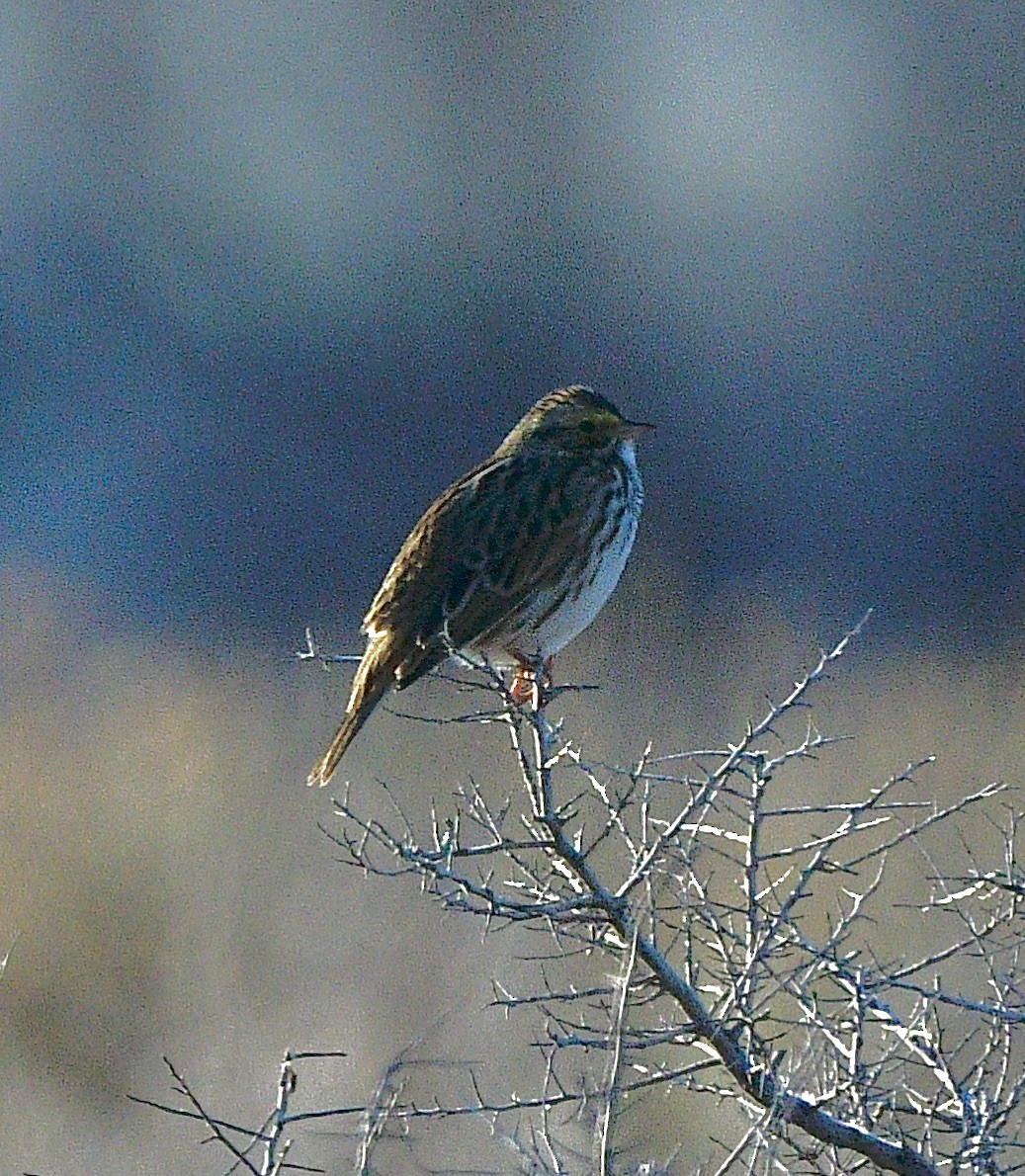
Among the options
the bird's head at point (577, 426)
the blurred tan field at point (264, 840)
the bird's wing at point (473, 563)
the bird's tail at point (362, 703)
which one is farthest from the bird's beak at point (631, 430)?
the blurred tan field at point (264, 840)

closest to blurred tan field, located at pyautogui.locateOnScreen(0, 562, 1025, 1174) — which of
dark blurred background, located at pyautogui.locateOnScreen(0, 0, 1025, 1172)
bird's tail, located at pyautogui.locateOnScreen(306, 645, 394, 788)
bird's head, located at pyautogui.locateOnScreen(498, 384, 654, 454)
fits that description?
dark blurred background, located at pyautogui.locateOnScreen(0, 0, 1025, 1172)

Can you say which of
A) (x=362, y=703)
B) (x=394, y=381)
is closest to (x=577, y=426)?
(x=362, y=703)

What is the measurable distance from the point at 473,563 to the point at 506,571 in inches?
3.7

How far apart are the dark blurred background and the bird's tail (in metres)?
3.35

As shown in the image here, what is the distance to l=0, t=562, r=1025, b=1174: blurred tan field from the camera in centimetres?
977

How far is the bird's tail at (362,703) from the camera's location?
22.2 ft

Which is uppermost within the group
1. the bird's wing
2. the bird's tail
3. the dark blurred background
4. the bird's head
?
the dark blurred background

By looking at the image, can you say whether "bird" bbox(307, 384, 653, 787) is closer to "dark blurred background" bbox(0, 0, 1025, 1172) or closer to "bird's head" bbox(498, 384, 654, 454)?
"bird's head" bbox(498, 384, 654, 454)

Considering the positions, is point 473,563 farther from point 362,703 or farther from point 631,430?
point 631,430

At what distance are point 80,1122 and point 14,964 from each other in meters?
1.44

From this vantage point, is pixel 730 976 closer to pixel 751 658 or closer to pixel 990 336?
pixel 751 658

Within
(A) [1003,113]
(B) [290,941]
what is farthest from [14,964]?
(A) [1003,113]

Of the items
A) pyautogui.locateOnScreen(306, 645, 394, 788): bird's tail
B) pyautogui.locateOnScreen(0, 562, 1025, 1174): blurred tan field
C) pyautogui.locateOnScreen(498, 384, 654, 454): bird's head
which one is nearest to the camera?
pyautogui.locateOnScreen(306, 645, 394, 788): bird's tail

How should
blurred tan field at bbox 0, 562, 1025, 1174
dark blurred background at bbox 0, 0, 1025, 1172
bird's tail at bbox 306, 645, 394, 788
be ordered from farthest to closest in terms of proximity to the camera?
dark blurred background at bbox 0, 0, 1025, 1172
blurred tan field at bbox 0, 562, 1025, 1174
bird's tail at bbox 306, 645, 394, 788
